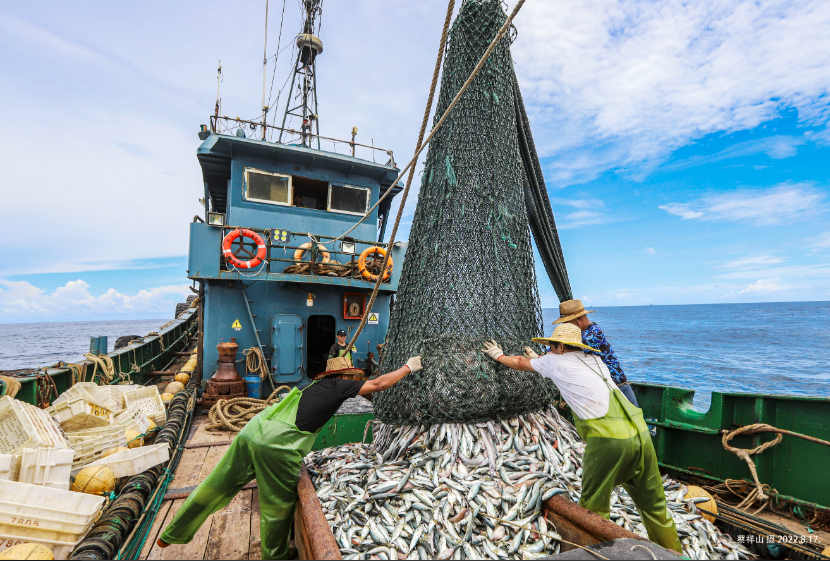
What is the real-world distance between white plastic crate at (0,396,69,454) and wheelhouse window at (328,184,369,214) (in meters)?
7.46

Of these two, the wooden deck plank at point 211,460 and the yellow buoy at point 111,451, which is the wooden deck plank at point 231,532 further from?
the yellow buoy at point 111,451

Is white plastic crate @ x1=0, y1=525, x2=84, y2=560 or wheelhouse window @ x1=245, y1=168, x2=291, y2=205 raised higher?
wheelhouse window @ x1=245, y1=168, x2=291, y2=205

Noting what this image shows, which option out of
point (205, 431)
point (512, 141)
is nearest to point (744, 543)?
point (512, 141)

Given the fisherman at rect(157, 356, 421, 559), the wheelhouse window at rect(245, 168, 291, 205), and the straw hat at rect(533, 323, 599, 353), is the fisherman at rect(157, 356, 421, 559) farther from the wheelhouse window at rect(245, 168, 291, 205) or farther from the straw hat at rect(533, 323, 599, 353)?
the wheelhouse window at rect(245, 168, 291, 205)

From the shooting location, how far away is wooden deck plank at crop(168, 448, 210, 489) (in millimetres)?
4840

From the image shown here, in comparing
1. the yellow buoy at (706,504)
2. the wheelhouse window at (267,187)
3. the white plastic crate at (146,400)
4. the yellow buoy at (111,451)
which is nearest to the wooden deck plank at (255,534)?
the yellow buoy at (111,451)

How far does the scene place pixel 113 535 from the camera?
127 inches

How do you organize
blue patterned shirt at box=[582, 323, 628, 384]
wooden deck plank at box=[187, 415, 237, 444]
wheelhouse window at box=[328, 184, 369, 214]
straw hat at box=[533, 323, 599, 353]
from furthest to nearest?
wheelhouse window at box=[328, 184, 369, 214] < wooden deck plank at box=[187, 415, 237, 444] < blue patterned shirt at box=[582, 323, 628, 384] < straw hat at box=[533, 323, 599, 353]

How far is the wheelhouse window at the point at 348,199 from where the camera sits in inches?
424

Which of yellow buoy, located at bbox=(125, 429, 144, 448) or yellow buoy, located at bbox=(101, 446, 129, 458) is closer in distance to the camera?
yellow buoy, located at bbox=(101, 446, 129, 458)

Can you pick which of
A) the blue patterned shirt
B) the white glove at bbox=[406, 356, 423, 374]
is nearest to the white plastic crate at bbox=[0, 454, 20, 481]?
the white glove at bbox=[406, 356, 423, 374]

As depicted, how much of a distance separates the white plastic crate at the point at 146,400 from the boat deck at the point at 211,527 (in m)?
2.08

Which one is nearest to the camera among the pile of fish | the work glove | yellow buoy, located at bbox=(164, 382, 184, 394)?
the pile of fish

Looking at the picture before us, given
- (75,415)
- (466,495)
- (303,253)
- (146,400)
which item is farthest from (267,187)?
(466,495)
